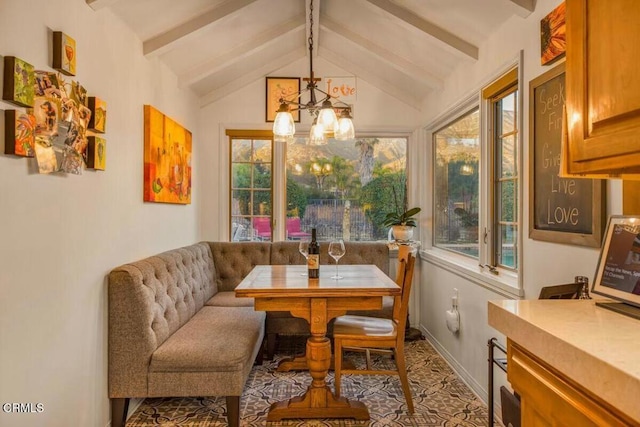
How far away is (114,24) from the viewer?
2.43 m

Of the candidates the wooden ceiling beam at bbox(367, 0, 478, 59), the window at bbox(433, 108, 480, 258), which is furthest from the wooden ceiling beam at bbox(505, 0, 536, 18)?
the window at bbox(433, 108, 480, 258)

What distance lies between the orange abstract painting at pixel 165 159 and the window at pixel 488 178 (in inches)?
93.0

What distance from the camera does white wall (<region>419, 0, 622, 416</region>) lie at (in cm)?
190

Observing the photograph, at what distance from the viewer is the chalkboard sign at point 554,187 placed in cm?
173

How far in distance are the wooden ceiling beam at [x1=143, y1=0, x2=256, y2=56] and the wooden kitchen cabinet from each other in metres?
2.78

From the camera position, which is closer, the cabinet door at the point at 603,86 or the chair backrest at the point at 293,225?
the cabinet door at the point at 603,86

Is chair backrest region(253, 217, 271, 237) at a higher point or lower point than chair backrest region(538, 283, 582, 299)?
higher

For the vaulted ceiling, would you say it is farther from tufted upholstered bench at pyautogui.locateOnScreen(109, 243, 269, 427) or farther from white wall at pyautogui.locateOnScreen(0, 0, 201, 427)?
tufted upholstered bench at pyautogui.locateOnScreen(109, 243, 269, 427)

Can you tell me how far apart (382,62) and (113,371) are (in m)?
3.36

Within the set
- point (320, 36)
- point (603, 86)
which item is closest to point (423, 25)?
point (320, 36)

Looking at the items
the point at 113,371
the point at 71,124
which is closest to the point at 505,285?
the point at 113,371

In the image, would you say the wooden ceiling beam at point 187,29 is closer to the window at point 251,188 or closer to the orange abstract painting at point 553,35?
the window at point 251,188

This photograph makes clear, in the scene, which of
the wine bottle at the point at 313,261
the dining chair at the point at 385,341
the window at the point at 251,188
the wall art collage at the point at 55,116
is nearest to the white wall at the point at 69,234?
the wall art collage at the point at 55,116

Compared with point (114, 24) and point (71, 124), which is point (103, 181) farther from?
point (114, 24)
